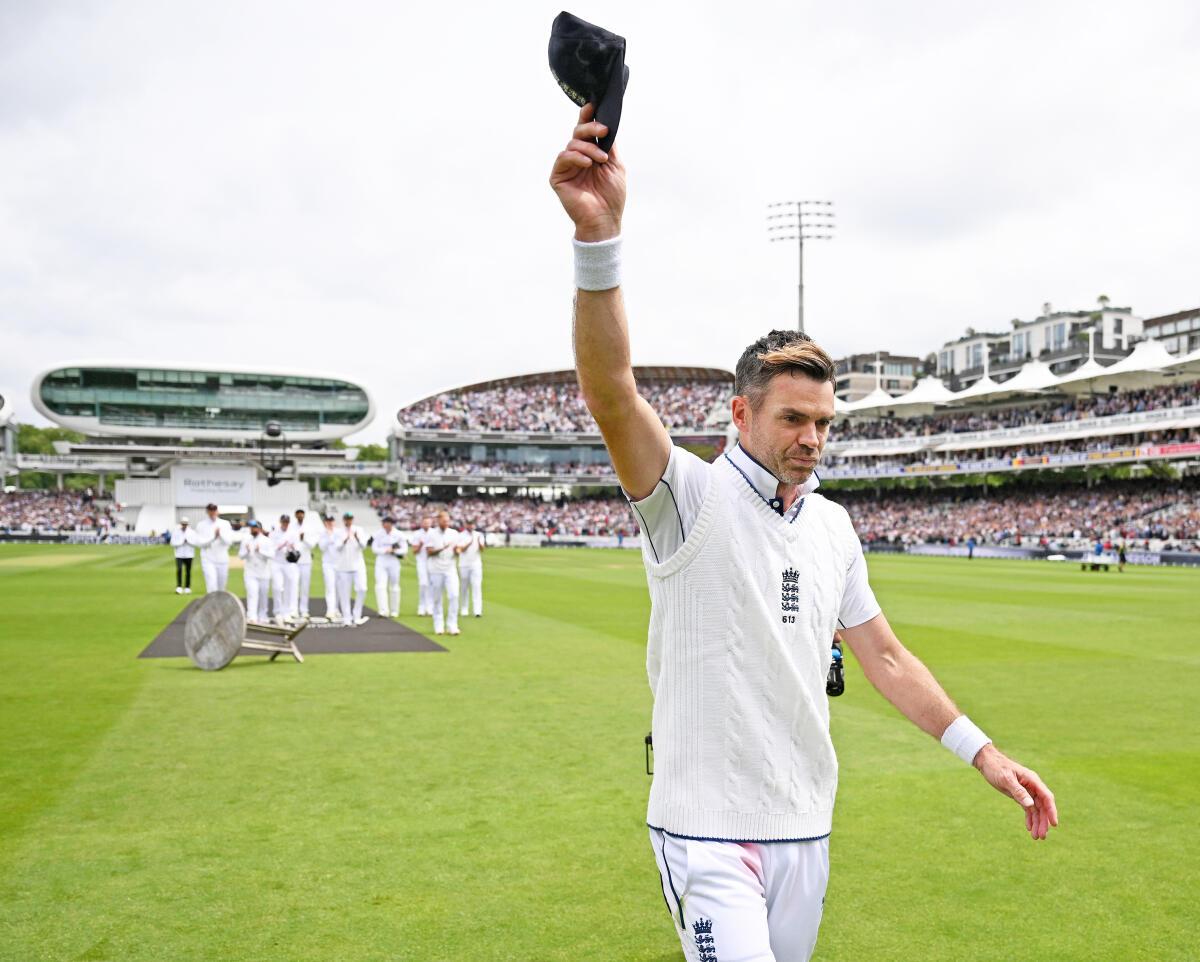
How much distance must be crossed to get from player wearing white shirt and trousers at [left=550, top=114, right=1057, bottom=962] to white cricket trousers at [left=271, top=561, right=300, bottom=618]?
57.6 ft

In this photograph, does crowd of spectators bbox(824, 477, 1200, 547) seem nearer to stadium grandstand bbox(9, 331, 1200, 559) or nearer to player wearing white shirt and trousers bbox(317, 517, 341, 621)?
stadium grandstand bbox(9, 331, 1200, 559)

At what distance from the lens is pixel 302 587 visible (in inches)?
799

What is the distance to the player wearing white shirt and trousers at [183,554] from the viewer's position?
82.6 ft

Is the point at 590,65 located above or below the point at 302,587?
above

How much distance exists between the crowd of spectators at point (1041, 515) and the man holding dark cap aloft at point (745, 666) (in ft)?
169

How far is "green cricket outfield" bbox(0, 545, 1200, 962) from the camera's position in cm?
500

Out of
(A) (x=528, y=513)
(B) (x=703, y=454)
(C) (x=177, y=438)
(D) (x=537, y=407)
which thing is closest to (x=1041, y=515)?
(B) (x=703, y=454)

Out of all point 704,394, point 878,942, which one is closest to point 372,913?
point 878,942

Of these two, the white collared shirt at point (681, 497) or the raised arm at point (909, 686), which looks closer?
the white collared shirt at point (681, 497)

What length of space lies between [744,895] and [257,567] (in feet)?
59.0

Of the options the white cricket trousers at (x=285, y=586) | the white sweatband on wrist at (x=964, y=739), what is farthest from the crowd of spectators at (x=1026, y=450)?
the white sweatband on wrist at (x=964, y=739)

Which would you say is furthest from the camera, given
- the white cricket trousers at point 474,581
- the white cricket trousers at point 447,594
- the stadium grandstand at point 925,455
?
the stadium grandstand at point 925,455

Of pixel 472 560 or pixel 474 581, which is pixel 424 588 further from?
pixel 472 560

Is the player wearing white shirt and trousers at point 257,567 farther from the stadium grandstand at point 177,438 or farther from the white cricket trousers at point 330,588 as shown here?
the stadium grandstand at point 177,438
